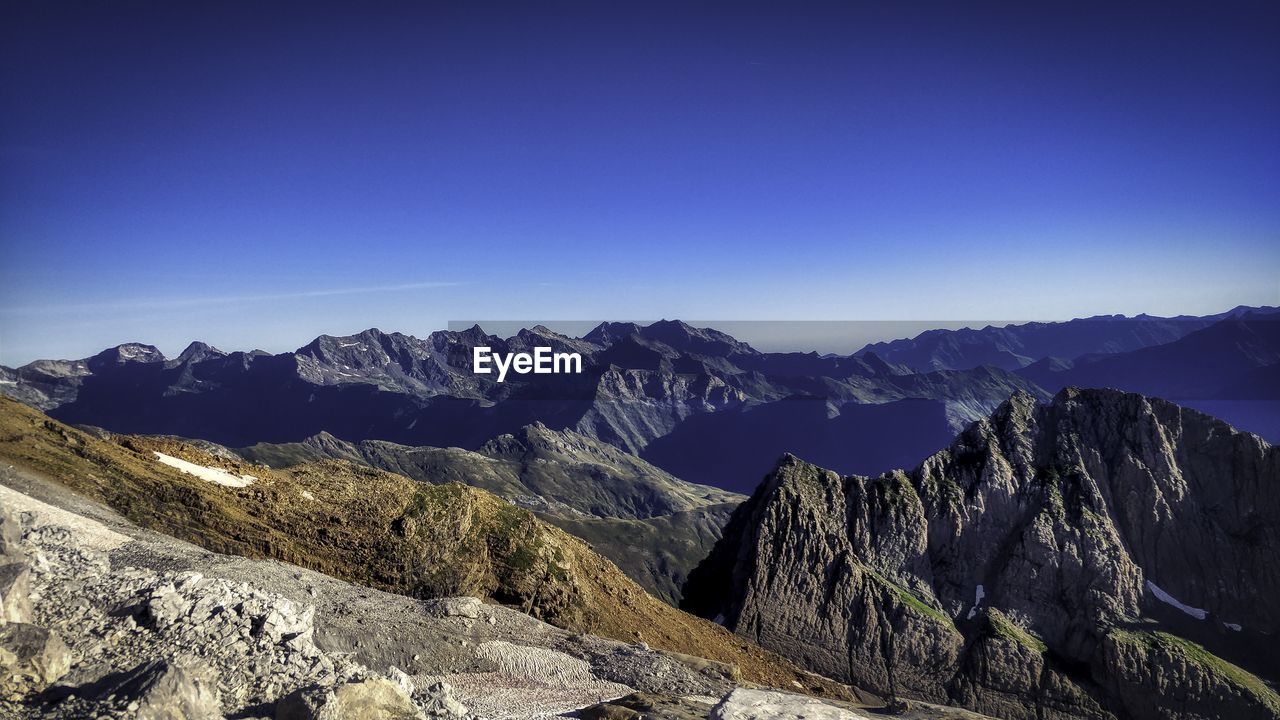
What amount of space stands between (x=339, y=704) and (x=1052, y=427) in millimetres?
131700

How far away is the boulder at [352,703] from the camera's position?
22.1 metres

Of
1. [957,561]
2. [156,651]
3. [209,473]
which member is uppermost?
[209,473]

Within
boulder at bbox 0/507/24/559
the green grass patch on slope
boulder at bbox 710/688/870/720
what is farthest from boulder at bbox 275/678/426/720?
the green grass patch on slope

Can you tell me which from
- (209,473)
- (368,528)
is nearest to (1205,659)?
(368,528)

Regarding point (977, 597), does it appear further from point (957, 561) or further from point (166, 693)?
point (166, 693)

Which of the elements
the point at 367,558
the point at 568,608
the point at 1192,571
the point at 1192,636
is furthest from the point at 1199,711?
the point at 367,558

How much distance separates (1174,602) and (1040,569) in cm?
2356

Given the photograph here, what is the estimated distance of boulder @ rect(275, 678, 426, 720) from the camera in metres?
22.1

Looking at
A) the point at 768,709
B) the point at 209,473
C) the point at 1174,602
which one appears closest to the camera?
the point at 768,709

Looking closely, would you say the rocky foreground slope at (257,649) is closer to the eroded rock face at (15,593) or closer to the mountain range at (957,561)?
the eroded rock face at (15,593)

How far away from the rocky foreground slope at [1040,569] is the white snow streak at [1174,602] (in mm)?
359

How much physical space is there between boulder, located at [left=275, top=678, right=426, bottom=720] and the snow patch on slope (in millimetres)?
33671

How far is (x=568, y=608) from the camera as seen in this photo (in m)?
55.4

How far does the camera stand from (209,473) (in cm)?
5256
